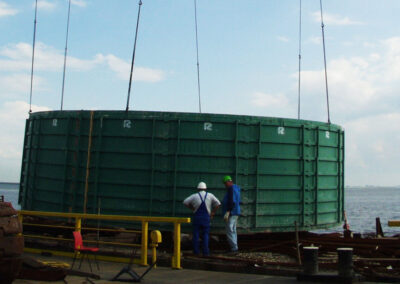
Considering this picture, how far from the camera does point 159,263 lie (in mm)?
10641

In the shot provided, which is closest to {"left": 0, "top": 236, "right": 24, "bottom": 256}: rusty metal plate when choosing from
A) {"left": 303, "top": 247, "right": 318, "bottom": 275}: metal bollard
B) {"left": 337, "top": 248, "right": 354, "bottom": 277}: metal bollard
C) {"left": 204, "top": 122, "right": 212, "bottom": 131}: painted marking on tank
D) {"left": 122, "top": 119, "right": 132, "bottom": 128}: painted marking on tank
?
{"left": 303, "top": 247, "right": 318, "bottom": 275}: metal bollard

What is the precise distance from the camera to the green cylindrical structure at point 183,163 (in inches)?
533

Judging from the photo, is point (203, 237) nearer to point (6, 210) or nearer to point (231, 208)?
point (231, 208)

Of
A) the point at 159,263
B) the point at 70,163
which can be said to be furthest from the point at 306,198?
the point at 70,163

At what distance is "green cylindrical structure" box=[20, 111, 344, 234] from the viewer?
44.4ft

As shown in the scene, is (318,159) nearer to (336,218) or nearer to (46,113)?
(336,218)

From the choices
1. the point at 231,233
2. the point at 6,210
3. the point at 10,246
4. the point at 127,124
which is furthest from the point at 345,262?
the point at 127,124

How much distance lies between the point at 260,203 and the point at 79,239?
5922mm

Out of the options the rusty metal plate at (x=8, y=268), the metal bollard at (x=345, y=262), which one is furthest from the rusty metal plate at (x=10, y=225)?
the metal bollard at (x=345, y=262)

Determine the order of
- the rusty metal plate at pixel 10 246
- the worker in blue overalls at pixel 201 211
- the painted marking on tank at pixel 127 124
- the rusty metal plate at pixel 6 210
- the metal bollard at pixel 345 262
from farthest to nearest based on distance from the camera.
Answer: the painted marking on tank at pixel 127 124
the worker in blue overalls at pixel 201 211
the metal bollard at pixel 345 262
the rusty metal plate at pixel 6 210
the rusty metal plate at pixel 10 246

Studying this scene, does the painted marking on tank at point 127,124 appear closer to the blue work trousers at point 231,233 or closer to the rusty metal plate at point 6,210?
the blue work trousers at point 231,233

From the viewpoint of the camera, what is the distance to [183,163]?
13.5 metres

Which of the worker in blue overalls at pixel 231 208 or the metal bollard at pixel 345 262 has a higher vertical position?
the worker in blue overalls at pixel 231 208

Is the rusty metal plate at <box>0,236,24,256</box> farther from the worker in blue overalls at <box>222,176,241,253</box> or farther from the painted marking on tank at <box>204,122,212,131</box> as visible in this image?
the painted marking on tank at <box>204,122,212,131</box>
